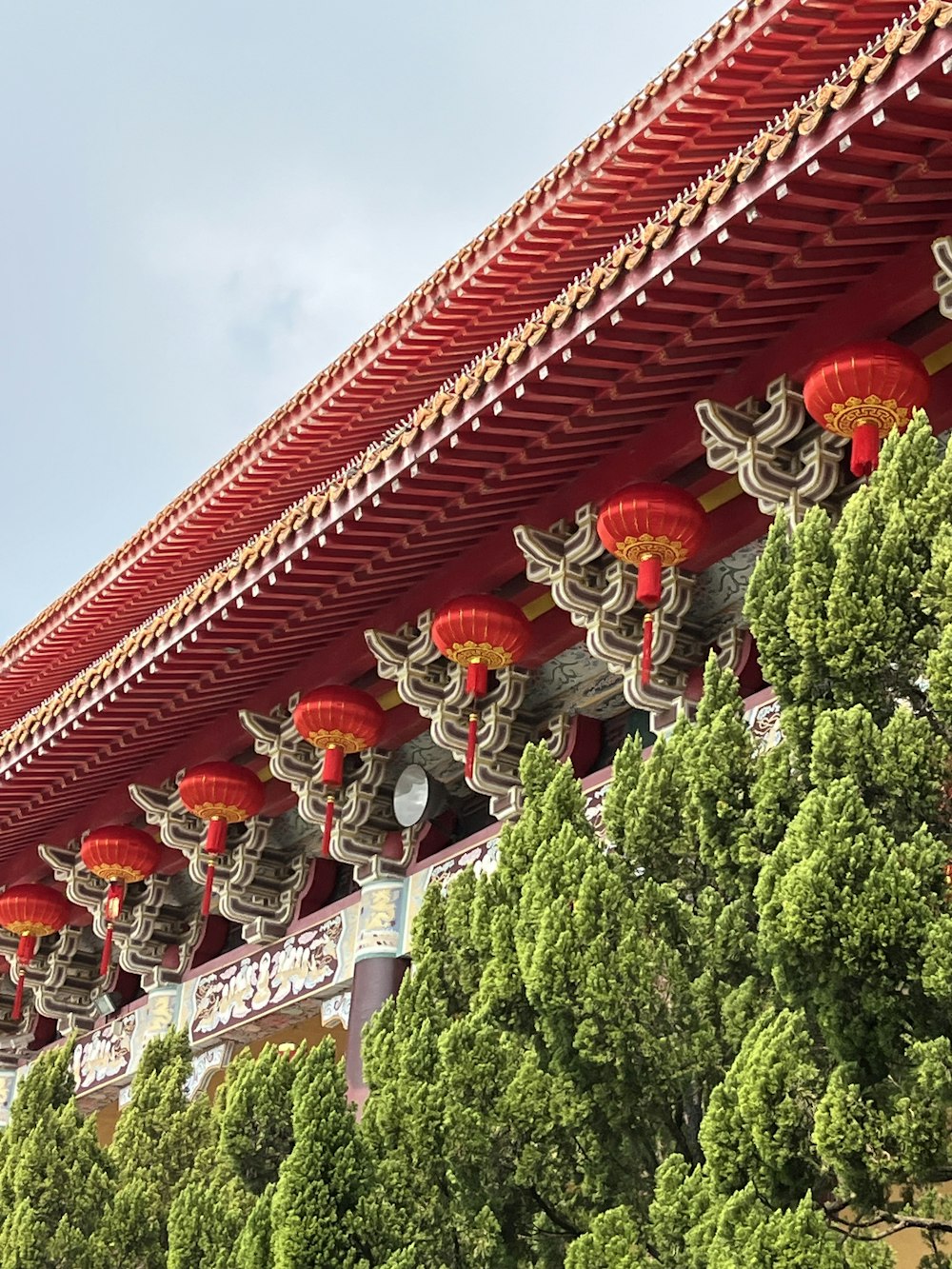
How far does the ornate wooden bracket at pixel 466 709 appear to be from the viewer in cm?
864

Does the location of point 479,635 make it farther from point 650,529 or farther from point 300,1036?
point 300,1036

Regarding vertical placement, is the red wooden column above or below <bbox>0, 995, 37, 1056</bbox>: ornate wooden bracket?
below

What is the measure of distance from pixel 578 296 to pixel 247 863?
4.73 metres

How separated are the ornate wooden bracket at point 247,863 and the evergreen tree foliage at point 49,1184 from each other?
8.86 ft

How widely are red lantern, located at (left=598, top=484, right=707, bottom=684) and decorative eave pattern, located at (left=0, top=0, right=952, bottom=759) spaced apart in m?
0.78

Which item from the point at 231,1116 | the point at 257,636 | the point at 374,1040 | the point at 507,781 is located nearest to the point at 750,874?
the point at 374,1040

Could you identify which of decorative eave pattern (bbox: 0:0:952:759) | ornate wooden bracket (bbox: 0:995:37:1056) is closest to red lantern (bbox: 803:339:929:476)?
decorative eave pattern (bbox: 0:0:952:759)

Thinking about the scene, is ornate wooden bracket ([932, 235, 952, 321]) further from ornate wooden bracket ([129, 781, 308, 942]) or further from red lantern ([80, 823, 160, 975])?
red lantern ([80, 823, 160, 975])

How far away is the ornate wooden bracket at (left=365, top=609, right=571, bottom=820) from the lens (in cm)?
864

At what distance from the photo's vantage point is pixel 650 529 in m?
7.50

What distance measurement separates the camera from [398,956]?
9.38 meters

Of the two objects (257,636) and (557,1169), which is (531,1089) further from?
(257,636)

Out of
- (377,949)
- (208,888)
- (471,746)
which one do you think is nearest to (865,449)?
(471,746)

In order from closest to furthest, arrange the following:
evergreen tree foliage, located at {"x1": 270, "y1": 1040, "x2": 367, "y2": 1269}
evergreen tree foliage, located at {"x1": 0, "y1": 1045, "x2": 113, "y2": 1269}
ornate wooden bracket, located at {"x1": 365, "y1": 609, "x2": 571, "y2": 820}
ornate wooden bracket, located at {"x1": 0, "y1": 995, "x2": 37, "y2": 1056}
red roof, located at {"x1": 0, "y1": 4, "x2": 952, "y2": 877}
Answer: evergreen tree foliage, located at {"x1": 270, "y1": 1040, "x2": 367, "y2": 1269} → red roof, located at {"x1": 0, "y1": 4, "x2": 952, "y2": 877} → evergreen tree foliage, located at {"x1": 0, "y1": 1045, "x2": 113, "y2": 1269} → ornate wooden bracket, located at {"x1": 365, "y1": 609, "x2": 571, "y2": 820} → ornate wooden bracket, located at {"x1": 0, "y1": 995, "x2": 37, "y2": 1056}
